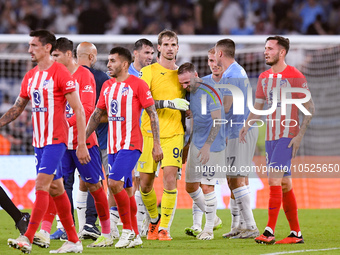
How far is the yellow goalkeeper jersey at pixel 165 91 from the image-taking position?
761 centimetres

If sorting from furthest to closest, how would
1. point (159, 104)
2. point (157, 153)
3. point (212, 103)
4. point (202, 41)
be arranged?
1. point (202, 41)
2. point (212, 103)
3. point (159, 104)
4. point (157, 153)

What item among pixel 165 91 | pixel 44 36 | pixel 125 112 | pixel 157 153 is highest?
pixel 44 36

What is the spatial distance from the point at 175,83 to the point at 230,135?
993 mm

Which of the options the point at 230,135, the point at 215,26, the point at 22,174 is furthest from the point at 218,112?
the point at 215,26

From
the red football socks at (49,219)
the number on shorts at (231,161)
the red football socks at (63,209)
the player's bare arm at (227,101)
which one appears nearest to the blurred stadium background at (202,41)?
the player's bare arm at (227,101)

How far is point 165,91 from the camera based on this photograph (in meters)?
7.62

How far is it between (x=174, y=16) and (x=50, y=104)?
1222 cm

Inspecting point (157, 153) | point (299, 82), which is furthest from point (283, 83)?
point (157, 153)

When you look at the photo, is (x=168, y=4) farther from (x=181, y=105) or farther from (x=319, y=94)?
(x=181, y=105)

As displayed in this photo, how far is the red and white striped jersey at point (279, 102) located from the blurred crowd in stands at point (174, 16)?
33.5 feet

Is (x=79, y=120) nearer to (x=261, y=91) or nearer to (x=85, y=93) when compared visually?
(x=85, y=93)

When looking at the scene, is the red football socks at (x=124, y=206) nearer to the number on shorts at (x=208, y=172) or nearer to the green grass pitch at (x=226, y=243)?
the green grass pitch at (x=226, y=243)

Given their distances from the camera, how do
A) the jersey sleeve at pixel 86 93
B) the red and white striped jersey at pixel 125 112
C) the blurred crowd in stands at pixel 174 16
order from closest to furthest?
the red and white striped jersey at pixel 125 112 → the jersey sleeve at pixel 86 93 → the blurred crowd in stands at pixel 174 16

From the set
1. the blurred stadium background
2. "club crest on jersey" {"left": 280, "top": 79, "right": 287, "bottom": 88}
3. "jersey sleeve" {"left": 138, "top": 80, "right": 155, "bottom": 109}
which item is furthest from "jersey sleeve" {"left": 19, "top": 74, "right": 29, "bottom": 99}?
the blurred stadium background
